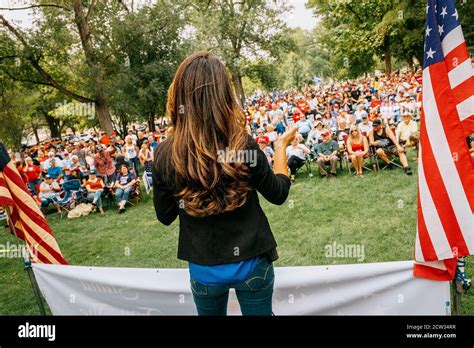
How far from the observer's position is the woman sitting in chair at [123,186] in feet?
35.4

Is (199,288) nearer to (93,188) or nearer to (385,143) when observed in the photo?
(385,143)

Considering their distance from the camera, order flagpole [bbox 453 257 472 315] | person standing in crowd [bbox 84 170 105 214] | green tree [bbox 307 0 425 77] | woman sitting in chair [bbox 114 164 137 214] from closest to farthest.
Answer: flagpole [bbox 453 257 472 315] → woman sitting in chair [bbox 114 164 137 214] → person standing in crowd [bbox 84 170 105 214] → green tree [bbox 307 0 425 77]

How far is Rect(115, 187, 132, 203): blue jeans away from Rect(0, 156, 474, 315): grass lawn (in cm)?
75

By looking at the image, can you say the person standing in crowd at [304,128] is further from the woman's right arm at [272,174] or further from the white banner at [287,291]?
the woman's right arm at [272,174]

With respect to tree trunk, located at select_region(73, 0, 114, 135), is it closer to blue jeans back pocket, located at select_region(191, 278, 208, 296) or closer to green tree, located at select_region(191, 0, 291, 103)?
green tree, located at select_region(191, 0, 291, 103)

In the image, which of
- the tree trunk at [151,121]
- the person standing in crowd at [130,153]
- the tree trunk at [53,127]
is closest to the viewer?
the person standing in crowd at [130,153]

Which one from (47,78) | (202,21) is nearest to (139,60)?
(47,78)

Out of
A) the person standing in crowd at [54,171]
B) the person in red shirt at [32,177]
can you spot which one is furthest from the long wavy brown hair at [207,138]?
the person in red shirt at [32,177]

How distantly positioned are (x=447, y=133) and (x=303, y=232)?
171 inches

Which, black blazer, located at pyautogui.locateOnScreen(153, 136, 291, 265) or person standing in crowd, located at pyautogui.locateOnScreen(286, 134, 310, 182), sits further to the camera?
person standing in crowd, located at pyautogui.locateOnScreen(286, 134, 310, 182)

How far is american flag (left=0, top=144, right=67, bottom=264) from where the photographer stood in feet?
11.9

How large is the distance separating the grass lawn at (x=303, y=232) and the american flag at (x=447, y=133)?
1.60 meters

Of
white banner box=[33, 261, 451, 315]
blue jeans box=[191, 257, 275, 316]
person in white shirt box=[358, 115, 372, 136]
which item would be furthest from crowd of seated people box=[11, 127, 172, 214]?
blue jeans box=[191, 257, 275, 316]
